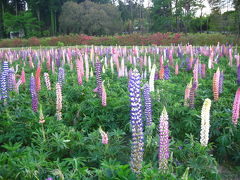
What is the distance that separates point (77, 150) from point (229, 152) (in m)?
2.12

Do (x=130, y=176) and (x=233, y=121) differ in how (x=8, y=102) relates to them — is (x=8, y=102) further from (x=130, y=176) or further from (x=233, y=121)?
(x=233, y=121)

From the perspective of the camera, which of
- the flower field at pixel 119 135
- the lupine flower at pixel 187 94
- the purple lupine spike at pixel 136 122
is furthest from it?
the lupine flower at pixel 187 94

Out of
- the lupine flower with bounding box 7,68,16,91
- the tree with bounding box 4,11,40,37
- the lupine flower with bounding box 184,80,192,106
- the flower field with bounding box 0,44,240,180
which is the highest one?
the tree with bounding box 4,11,40,37

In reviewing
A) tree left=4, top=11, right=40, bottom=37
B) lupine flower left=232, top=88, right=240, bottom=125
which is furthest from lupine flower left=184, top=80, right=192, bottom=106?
tree left=4, top=11, right=40, bottom=37

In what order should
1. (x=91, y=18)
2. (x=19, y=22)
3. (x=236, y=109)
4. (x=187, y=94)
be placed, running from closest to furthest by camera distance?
(x=236, y=109) < (x=187, y=94) < (x=91, y=18) < (x=19, y=22)

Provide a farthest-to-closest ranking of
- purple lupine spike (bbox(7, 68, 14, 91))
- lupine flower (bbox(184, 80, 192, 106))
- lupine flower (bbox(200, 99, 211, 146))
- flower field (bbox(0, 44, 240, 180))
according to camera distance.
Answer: purple lupine spike (bbox(7, 68, 14, 91)) < lupine flower (bbox(184, 80, 192, 106)) < lupine flower (bbox(200, 99, 211, 146)) < flower field (bbox(0, 44, 240, 180))

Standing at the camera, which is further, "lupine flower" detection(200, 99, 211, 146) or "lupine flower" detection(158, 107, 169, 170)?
"lupine flower" detection(200, 99, 211, 146)

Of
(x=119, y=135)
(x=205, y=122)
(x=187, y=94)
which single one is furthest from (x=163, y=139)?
(x=187, y=94)

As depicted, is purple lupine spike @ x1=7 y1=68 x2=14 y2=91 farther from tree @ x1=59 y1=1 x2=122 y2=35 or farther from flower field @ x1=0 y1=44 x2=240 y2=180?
tree @ x1=59 y1=1 x2=122 y2=35

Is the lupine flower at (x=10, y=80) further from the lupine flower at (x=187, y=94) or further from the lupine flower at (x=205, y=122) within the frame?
the lupine flower at (x=205, y=122)

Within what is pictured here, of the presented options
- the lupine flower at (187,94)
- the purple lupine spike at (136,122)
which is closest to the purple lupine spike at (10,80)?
the lupine flower at (187,94)

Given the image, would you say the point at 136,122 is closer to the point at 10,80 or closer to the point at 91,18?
the point at 10,80

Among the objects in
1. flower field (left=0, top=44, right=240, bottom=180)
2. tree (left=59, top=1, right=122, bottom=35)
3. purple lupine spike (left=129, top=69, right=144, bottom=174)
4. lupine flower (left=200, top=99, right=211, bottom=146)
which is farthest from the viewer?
tree (left=59, top=1, right=122, bottom=35)

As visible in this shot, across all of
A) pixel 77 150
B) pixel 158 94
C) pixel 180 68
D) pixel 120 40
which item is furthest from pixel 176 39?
pixel 77 150
